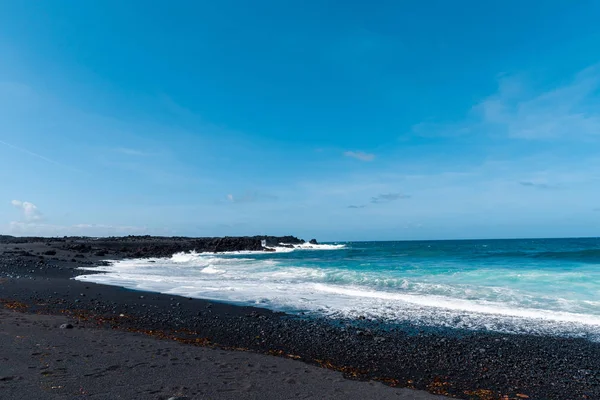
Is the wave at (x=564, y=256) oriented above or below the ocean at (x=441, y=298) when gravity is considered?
above

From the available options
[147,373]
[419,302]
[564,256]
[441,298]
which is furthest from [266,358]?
[564,256]

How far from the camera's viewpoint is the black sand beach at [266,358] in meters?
5.61

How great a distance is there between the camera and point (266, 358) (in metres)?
7.40

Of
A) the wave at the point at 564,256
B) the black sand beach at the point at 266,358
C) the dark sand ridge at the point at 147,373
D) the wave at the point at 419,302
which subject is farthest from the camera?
the wave at the point at 564,256

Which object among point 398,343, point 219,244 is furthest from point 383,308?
point 219,244

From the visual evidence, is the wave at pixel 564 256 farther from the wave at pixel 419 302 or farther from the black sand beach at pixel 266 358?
the black sand beach at pixel 266 358

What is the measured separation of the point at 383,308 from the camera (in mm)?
13336

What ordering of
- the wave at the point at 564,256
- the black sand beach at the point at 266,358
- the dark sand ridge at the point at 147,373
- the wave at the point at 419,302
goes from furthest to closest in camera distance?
the wave at the point at 564,256 < the wave at the point at 419,302 < the black sand beach at the point at 266,358 < the dark sand ridge at the point at 147,373

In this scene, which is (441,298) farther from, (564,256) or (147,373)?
(564,256)

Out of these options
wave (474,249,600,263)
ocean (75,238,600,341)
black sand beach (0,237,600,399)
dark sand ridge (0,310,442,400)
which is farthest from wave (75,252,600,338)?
wave (474,249,600,263)

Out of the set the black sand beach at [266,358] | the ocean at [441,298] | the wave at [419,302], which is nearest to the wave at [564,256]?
the ocean at [441,298]

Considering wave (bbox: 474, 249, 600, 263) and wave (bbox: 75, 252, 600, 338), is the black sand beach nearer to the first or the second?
wave (bbox: 75, 252, 600, 338)

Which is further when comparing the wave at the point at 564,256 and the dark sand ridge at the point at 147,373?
the wave at the point at 564,256

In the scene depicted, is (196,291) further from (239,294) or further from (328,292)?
(328,292)
